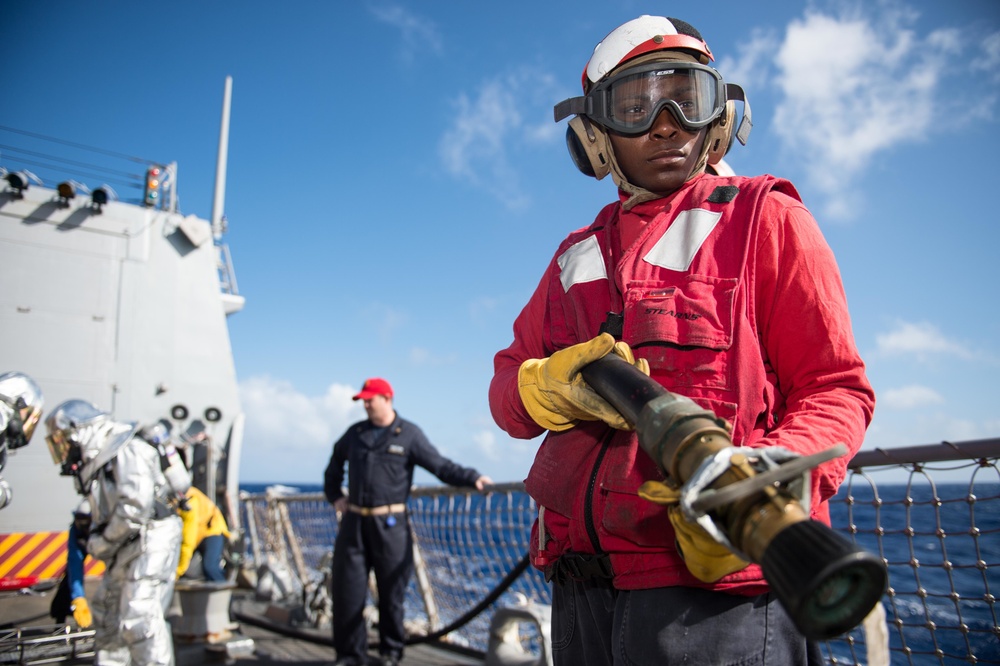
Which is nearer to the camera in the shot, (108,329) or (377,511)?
(377,511)

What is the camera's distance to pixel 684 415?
92 centimetres

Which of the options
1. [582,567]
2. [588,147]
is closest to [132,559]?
[582,567]

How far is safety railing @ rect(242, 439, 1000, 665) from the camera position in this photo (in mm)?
2188

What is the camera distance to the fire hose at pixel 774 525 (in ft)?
2.30

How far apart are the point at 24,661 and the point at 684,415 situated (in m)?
5.05

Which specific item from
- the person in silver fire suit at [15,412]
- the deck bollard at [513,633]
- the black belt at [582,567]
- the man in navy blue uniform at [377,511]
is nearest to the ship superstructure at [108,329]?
the person in silver fire suit at [15,412]

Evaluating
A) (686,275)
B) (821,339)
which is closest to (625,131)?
(686,275)

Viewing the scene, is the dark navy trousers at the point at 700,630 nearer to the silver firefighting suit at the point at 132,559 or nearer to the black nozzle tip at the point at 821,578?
the black nozzle tip at the point at 821,578

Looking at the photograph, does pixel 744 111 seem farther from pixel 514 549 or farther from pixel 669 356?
pixel 514 549

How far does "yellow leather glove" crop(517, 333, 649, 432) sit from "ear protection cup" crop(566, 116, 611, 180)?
645 mm

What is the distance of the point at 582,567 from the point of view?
53.0 inches

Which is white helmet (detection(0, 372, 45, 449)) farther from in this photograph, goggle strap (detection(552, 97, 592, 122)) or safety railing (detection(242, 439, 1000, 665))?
goggle strap (detection(552, 97, 592, 122))

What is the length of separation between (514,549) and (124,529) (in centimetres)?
269

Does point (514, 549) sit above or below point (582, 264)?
below
